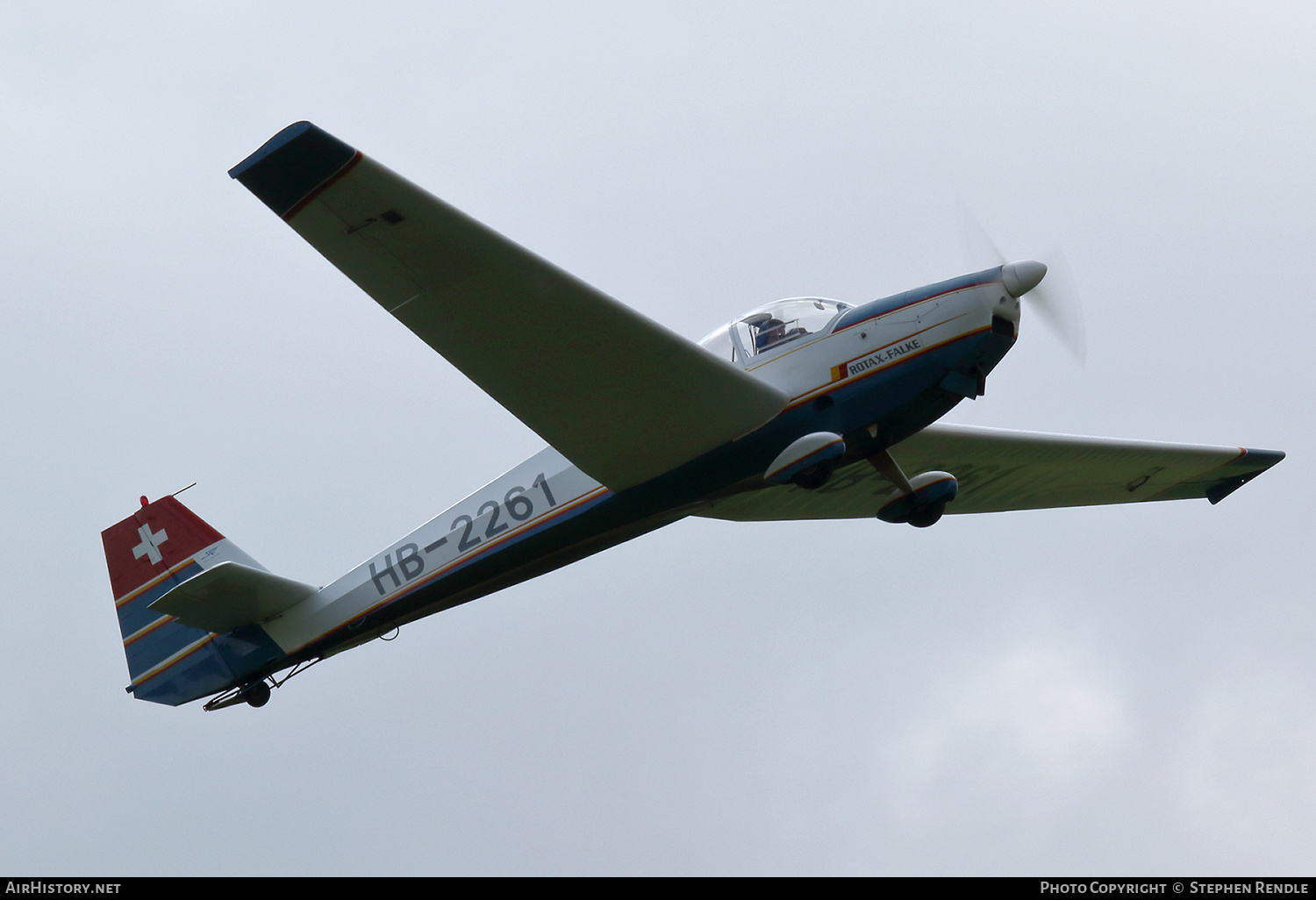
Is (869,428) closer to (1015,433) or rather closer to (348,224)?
(1015,433)

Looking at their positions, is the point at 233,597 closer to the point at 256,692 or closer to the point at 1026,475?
the point at 256,692

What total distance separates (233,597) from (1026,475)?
9.27 m

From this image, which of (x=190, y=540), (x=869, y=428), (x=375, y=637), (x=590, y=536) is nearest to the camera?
(x=869, y=428)

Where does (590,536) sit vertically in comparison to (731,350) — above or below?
below

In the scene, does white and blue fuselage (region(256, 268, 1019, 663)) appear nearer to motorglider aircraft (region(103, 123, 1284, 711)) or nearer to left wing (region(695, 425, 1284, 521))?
motorglider aircraft (region(103, 123, 1284, 711))

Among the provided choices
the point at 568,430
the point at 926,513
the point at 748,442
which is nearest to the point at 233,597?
the point at 568,430

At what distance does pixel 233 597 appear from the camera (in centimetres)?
1439

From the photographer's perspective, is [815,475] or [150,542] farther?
[150,542]

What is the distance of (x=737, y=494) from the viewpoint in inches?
532

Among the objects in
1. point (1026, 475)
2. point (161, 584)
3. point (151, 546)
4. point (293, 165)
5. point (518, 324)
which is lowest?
point (1026, 475)

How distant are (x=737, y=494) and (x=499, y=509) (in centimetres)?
242

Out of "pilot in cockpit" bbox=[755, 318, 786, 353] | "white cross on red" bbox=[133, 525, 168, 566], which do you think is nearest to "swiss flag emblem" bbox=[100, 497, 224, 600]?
"white cross on red" bbox=[133, 525, 168, 566]
